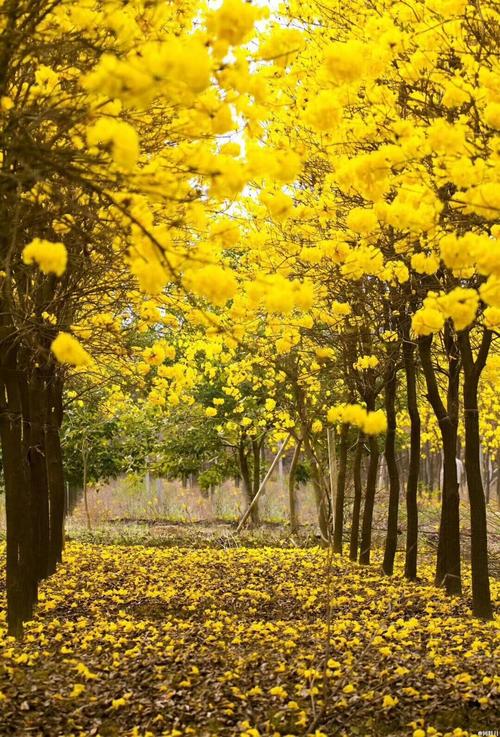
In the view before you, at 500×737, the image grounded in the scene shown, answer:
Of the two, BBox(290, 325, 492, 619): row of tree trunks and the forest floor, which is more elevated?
→ BBox(290, 325, 492, 619): row of tree trunks

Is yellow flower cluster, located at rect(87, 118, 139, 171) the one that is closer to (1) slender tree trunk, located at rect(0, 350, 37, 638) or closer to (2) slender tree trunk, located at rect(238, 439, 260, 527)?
(1) slender tree trunk, located at rect(0, 350, 37, 638)

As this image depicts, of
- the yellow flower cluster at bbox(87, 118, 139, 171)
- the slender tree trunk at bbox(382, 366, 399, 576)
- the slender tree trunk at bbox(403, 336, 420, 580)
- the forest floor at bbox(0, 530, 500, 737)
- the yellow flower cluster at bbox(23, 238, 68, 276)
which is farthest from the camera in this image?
the slender tree trunk at bbox(382, 366, 399, 576)

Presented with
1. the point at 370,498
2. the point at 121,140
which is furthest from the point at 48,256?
the point at 370,498

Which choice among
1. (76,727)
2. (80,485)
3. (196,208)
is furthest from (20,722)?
(80,485)

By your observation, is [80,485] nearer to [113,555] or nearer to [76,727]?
[113,555]

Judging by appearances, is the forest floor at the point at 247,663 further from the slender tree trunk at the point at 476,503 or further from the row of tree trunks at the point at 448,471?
the row of tree trunks at the point at 448,471

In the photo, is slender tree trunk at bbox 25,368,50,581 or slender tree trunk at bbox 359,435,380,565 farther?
slender tree trunk at bbox 359,435,380,565

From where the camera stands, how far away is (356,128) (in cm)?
475

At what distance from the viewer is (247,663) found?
5938mm

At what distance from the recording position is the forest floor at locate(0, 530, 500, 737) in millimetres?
4816

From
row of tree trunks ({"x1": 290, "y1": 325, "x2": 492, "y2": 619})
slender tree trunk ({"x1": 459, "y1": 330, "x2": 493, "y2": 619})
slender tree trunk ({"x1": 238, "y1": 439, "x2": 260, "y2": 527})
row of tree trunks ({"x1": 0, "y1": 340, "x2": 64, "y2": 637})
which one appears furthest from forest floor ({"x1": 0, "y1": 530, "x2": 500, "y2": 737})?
slender tree trunk ({"x1": 238, "y1": 439, "x2": 260, "y2": 527})

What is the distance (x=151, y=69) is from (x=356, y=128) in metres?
2.70

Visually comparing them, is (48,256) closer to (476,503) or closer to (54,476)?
(476,503)

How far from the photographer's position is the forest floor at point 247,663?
4.82 meters
